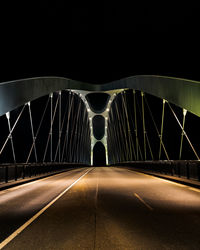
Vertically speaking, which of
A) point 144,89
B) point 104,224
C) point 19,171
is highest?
point 144,89

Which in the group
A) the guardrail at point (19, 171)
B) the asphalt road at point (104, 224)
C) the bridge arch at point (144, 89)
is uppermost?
the bridge arch at point (144, 89)

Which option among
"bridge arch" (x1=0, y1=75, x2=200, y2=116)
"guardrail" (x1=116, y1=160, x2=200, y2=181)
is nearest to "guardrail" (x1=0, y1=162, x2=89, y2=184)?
"bridge arch" (x1=0, y1=75, x2=200, y2=116)

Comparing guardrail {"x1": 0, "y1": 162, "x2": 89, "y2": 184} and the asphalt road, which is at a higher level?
guardrail {"x1": 0, "y1": 162, "x2": 89, "y2": 184}

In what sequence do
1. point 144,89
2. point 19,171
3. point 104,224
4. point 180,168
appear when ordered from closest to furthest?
point 104,224 < point 180,168 < point 19,171 < point 144,89

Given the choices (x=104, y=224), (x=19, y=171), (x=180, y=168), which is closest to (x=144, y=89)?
(x=180, y=168)

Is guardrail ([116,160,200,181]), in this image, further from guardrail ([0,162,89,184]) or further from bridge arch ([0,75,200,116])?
guardrail ([0,162,89,184])

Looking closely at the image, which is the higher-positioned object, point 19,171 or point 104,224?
point 19,171

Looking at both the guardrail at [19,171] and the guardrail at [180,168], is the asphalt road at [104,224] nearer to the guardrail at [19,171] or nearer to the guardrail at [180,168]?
the guardrail at [180,168]

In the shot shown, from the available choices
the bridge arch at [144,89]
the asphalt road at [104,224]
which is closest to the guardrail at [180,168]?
the bridge arch at [144,89]

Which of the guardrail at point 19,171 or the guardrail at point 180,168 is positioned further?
the guardrail at point 19,171

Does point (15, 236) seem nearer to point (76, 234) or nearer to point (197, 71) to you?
point (76, 234)

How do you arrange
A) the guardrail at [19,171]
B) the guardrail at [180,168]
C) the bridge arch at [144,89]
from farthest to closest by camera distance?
the bridge arch at [144,89] < the guardrail at [19,171] < the guardrail at [180,168]

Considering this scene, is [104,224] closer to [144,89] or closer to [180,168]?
[180,168]

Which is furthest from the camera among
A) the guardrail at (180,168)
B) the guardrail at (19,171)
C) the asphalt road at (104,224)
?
the guardrail at (19,171)
